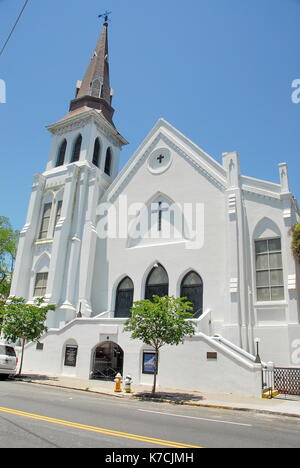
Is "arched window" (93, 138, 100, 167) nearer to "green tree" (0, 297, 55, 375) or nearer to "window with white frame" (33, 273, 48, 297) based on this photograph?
"window with white frame" (33, 273, 48, 297)

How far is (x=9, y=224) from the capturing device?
1538 inches

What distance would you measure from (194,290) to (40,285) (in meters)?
12.1

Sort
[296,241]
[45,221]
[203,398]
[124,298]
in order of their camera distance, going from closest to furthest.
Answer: [203,398]
[296,241]
[124,298]
[45,221]

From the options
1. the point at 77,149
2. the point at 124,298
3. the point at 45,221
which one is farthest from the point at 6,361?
the point at 77,149

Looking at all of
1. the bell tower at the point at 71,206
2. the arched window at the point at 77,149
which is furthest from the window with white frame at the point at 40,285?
the arched window at the point at 77,149

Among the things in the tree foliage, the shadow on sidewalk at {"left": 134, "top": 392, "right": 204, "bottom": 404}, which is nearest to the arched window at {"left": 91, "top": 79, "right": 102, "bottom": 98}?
the tree foliage

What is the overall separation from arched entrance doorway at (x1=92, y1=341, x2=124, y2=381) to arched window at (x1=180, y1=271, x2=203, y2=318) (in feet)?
17.6

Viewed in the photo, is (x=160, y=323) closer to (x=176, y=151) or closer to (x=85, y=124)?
(x=176, y=151)

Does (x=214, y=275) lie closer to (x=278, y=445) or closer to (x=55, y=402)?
(x=55, y=402)

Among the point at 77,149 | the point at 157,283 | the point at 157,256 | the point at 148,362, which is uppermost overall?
the point at 77,149

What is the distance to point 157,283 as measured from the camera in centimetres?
2273

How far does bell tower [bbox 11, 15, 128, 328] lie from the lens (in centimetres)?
2458

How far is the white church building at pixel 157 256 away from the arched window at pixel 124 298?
0.34 feet

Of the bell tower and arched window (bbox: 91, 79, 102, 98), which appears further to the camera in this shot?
arched window (bbox: 91, 79, 102, 98)
